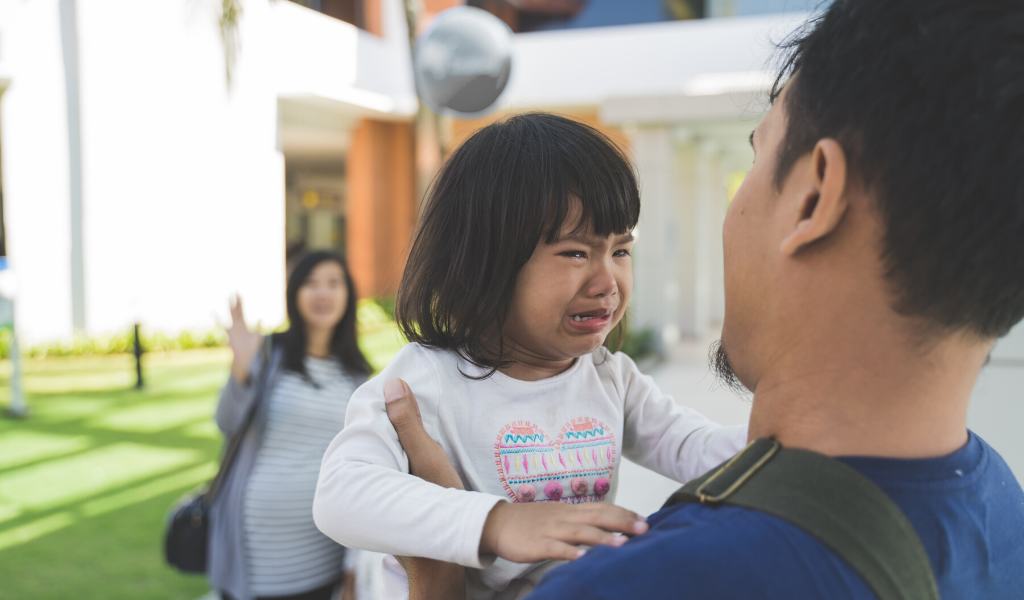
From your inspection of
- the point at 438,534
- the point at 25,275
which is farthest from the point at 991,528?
the point at 25,275

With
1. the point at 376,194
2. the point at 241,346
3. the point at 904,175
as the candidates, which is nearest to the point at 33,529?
the point at 241,346

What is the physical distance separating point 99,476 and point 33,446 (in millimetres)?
1112

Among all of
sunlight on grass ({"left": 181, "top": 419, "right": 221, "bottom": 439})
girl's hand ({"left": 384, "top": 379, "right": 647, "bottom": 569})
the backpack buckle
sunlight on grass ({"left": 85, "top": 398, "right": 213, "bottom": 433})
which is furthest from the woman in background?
sunlight on grass ({"left": 85, "top": 398, "right": 213, "bottom": 433})

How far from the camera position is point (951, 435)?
33.8 inches

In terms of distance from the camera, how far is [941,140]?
739 millimetres

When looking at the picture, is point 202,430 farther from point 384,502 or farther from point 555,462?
point 384,502

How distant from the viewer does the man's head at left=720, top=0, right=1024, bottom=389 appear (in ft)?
2.41

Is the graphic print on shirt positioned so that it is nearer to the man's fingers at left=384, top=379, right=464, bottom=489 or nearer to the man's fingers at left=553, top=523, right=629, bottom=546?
the man's fingers at left=384, top=379, right=464, bottom=489

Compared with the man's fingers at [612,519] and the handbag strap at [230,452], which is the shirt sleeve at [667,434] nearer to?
the man's fingers at [612,519]

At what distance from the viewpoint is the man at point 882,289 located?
2.40ft

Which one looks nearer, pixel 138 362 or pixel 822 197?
pixel 822 197

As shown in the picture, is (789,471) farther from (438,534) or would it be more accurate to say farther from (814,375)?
(438,534)

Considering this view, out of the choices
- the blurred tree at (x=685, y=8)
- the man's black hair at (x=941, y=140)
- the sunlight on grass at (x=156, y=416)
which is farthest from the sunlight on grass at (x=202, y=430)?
the blurred tree at (x=685, y=8)

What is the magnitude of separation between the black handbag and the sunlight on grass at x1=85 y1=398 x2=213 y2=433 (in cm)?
415
